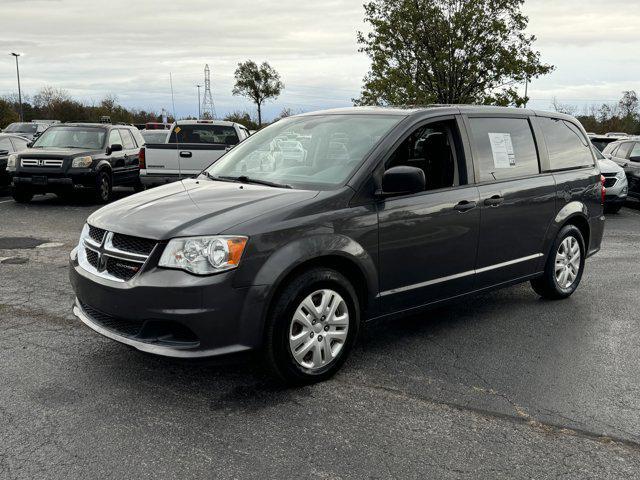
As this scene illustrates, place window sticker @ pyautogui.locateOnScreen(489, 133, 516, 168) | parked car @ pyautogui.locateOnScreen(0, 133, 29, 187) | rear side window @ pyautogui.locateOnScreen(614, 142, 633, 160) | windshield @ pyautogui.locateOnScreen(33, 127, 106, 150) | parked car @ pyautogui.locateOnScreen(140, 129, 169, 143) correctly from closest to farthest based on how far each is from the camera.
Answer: window sticker @ pyautogui.locateOnScreen(489, 133, 516, 168)
windshield @ pyautogui.locateOnScreen(33, 127, 106, 150)
parked car @ pyautogui.locateOnScreen(0, 133, 29, 187)
rear side window @ pyautogui.locateOnScreen(614, 142, 633, 160)
parked car @ pyautogui.locateOnScreen(140, 129, 169, 143)

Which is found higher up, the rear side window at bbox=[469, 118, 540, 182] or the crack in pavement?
the rear side window at bbox=[469, 118, 540, 182]

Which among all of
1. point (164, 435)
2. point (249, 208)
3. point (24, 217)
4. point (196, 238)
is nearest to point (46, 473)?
point (164, 435)

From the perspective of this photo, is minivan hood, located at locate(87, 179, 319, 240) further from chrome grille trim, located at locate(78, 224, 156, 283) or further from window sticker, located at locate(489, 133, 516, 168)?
window sticker, located at locate(489, 133, 516, 168)

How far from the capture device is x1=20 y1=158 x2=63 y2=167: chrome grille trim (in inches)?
512

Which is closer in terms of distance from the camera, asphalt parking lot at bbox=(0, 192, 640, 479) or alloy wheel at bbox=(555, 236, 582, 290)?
asphalt parking lot at bbox=(0, 192, 640, 479)

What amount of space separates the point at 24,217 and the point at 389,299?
9.12 metres

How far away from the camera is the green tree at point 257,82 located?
5947 cm

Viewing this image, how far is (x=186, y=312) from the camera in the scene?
3596mm

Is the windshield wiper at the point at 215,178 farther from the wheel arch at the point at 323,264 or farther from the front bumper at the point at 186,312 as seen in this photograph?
the front bumper at the point at 186,312

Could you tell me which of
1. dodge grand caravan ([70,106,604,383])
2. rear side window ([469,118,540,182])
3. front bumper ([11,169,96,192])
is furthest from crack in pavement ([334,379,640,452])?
front bumper ([11,169,96,192])

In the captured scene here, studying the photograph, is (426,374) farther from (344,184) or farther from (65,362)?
(65,362)

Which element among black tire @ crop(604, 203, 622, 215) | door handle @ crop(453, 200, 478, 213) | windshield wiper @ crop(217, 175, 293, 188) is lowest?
black tire @ crop(604, 203, 622, 215)

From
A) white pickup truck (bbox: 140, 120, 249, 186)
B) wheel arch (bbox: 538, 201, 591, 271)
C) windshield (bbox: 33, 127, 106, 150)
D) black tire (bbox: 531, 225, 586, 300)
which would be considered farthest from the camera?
windshield (bbox: 33, 127, 106, 150)

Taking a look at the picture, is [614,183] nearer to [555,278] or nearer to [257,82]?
[555,278]
